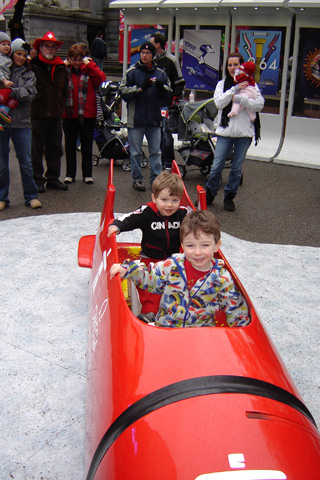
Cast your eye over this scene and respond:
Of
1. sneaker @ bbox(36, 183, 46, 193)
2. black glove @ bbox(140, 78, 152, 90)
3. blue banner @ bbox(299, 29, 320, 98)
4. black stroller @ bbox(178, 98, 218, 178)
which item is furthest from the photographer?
blue banner @ bbox(299, 29, 320, 98)

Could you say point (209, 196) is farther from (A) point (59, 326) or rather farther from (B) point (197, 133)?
(A) point (59, 326)

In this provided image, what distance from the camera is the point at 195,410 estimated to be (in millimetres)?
1721

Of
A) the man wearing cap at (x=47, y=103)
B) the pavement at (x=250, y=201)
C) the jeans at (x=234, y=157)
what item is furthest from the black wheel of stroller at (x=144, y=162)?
the jeans at (x=234, y=157)

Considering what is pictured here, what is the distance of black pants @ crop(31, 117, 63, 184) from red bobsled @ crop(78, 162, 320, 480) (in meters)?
4.92

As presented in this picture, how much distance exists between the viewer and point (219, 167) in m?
6.41

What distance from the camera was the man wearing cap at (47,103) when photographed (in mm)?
6422

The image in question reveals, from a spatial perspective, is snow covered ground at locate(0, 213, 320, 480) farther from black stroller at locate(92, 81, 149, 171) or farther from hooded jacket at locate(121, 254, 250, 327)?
black stroller at locate(92, 81, 149, 171)

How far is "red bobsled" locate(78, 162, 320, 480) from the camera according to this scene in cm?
162

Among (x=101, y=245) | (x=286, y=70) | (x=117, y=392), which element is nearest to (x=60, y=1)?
(x=286, y=70)

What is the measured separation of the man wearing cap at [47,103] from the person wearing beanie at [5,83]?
0.74m

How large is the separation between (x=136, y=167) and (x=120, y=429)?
18.5ft

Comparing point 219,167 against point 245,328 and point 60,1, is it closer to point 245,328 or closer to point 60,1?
point 245,328

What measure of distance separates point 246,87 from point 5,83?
2.59m

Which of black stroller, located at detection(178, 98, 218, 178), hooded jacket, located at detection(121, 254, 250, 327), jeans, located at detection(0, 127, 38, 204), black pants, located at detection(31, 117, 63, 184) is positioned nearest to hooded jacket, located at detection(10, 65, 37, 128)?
jeans, located at detection(0, 127, 38, 204)
